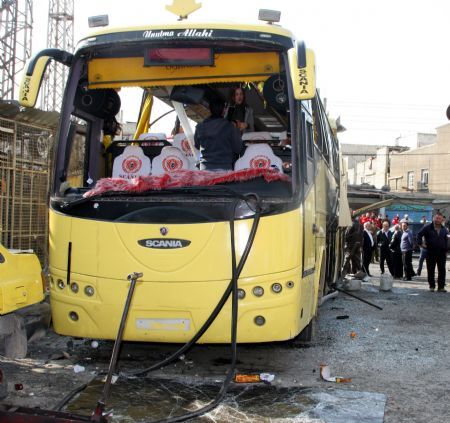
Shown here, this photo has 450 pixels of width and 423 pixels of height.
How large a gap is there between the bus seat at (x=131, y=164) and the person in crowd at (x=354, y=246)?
10.4 m

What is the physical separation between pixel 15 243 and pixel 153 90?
512 centimetres

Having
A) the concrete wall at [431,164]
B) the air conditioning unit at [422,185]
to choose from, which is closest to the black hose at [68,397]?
the concrete wall at [431,164]

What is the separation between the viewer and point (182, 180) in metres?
5.57

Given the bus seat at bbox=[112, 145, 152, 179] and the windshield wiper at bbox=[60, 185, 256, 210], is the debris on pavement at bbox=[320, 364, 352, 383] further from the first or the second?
the bus seat at bbox=[112, 145, 152, 179]

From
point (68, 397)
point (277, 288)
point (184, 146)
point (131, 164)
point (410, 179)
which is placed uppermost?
point (184, 146)

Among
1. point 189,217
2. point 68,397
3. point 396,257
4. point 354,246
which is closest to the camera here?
point 68,397

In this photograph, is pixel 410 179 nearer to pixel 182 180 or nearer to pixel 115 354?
pixel 182 180

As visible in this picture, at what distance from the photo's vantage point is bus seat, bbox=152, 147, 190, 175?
658 cm

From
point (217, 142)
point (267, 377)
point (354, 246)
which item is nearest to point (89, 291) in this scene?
point (267, 377)

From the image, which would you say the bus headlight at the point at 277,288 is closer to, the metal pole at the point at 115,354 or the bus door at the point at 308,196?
the bus door at the point at 308,196

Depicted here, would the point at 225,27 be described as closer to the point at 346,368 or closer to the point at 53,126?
the point at 346,368

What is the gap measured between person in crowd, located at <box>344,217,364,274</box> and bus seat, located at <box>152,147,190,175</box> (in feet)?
33.8

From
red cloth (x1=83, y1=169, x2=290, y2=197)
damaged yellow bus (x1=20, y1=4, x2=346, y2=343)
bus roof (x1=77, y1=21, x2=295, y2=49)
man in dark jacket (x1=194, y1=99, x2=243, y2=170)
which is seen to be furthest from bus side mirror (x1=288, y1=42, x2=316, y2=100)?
man in dark jacket (x1=194, y1=99, x2=243, y2=170)

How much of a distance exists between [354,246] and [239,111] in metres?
10.2
